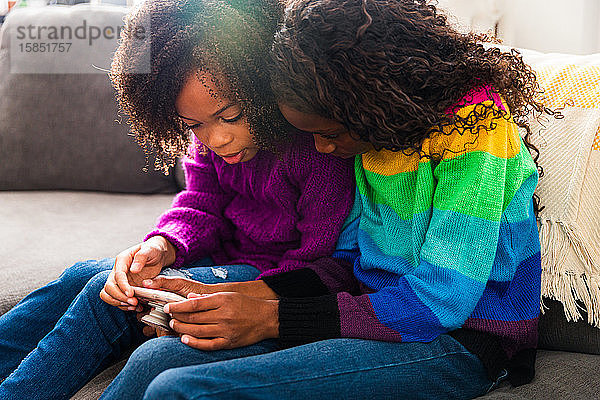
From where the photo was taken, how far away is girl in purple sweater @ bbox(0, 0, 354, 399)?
107cm

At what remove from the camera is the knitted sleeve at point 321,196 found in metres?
1.18

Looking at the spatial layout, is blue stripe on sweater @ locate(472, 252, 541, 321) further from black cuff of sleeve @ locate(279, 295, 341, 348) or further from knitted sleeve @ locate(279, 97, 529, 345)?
black cuff of sleeve @ locate(279, 295, 341, 348)

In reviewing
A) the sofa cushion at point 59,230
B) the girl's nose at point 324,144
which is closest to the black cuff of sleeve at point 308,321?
the girl's nose at point 324,144

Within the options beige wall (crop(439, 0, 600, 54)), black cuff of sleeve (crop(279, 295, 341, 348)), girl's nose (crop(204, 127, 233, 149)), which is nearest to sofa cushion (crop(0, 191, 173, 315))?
girl's nose (crop(204, 127, 233, 149))

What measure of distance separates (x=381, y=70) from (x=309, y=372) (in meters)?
0.43

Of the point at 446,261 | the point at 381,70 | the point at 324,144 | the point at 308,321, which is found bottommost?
the point at 308,321

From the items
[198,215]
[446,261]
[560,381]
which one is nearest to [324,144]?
[446,261]

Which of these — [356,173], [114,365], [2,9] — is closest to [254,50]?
[356,173]

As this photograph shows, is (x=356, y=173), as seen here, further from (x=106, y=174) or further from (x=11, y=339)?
(x=106, y=174)

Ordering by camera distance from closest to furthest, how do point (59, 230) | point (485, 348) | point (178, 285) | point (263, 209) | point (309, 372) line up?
1. point (309, 372)
2. point (485, 348)
3. point (178, 285)
4. point (263, 209)
5. point (59, 230)

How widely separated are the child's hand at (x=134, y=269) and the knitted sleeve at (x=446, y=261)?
0.92ft

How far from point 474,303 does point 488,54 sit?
1.26 ft

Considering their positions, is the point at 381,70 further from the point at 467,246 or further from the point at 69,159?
the point at 69,159

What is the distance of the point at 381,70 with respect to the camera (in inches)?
37.3
